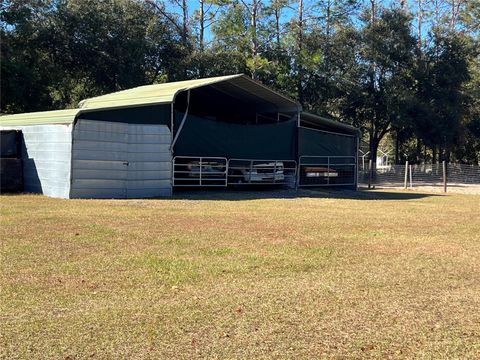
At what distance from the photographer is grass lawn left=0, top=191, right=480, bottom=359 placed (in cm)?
409

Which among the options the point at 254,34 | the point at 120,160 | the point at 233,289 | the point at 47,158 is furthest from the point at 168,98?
the point at 254,34

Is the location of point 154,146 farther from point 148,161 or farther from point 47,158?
point 47,158

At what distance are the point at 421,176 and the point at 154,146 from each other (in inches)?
717

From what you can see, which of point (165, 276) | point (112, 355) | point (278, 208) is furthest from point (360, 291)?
point (278, 208)

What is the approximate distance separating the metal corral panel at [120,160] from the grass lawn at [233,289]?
4.99 metres

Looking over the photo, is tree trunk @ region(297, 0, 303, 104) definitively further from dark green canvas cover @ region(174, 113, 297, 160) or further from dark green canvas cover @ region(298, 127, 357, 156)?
dark green canvas cover @ region(174, 113, 297, 160)

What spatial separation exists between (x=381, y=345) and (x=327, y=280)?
188 centimetres

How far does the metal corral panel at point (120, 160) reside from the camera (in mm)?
15289

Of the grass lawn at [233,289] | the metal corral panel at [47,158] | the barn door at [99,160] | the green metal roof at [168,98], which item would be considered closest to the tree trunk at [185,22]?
the green metal roof at [168,98]

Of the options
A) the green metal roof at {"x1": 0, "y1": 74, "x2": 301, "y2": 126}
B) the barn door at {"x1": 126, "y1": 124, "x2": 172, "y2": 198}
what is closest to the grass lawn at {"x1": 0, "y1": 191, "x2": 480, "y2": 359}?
the barn door at {"x1": 126, "y1": 124, "x2": 172, "y2": 198}

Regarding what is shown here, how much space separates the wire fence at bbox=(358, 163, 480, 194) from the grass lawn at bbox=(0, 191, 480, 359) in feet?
62.9

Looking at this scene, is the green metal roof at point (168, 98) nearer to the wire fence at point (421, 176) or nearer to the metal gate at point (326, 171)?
the metal gate at point (326, 171)

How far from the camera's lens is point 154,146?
1684 centimetres

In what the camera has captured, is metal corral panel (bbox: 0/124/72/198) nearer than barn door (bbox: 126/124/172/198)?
Yes
